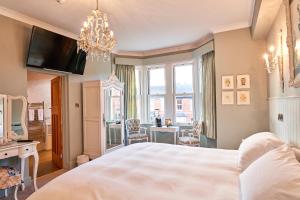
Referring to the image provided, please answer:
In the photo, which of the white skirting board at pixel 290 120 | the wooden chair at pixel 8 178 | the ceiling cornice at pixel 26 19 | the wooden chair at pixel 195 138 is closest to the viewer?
the white skirting board at pixel 290 120

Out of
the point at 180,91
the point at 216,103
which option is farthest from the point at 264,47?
the point at 180,91

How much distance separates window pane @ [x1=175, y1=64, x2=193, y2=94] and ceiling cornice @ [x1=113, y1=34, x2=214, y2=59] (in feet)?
1.43

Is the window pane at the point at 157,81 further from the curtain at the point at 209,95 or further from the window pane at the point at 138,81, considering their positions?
the curtain at the point at 209,95

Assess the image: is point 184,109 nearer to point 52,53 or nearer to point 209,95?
point 209,95

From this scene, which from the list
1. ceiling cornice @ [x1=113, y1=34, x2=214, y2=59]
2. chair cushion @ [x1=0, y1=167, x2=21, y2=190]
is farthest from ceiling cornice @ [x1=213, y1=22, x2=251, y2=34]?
chair cushion @ [x1=0, y1=167, x2=21, y2=190]

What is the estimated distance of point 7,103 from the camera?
277 cm

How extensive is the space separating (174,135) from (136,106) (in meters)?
1.35

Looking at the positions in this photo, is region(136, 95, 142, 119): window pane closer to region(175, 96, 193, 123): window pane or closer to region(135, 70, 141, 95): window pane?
region(135, 70, 141, 95): window pane

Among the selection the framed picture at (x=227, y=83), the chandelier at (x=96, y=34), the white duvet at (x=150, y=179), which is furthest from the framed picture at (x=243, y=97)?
the chandelier at (x=96, y=34)

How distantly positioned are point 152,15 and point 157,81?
2464 mm

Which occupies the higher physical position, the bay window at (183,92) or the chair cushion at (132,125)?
the bay window at (183,92)

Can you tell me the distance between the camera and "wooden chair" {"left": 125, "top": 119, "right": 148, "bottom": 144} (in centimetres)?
476

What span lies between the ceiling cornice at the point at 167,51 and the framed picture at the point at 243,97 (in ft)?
4.33

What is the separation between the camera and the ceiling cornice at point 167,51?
14.4ft
